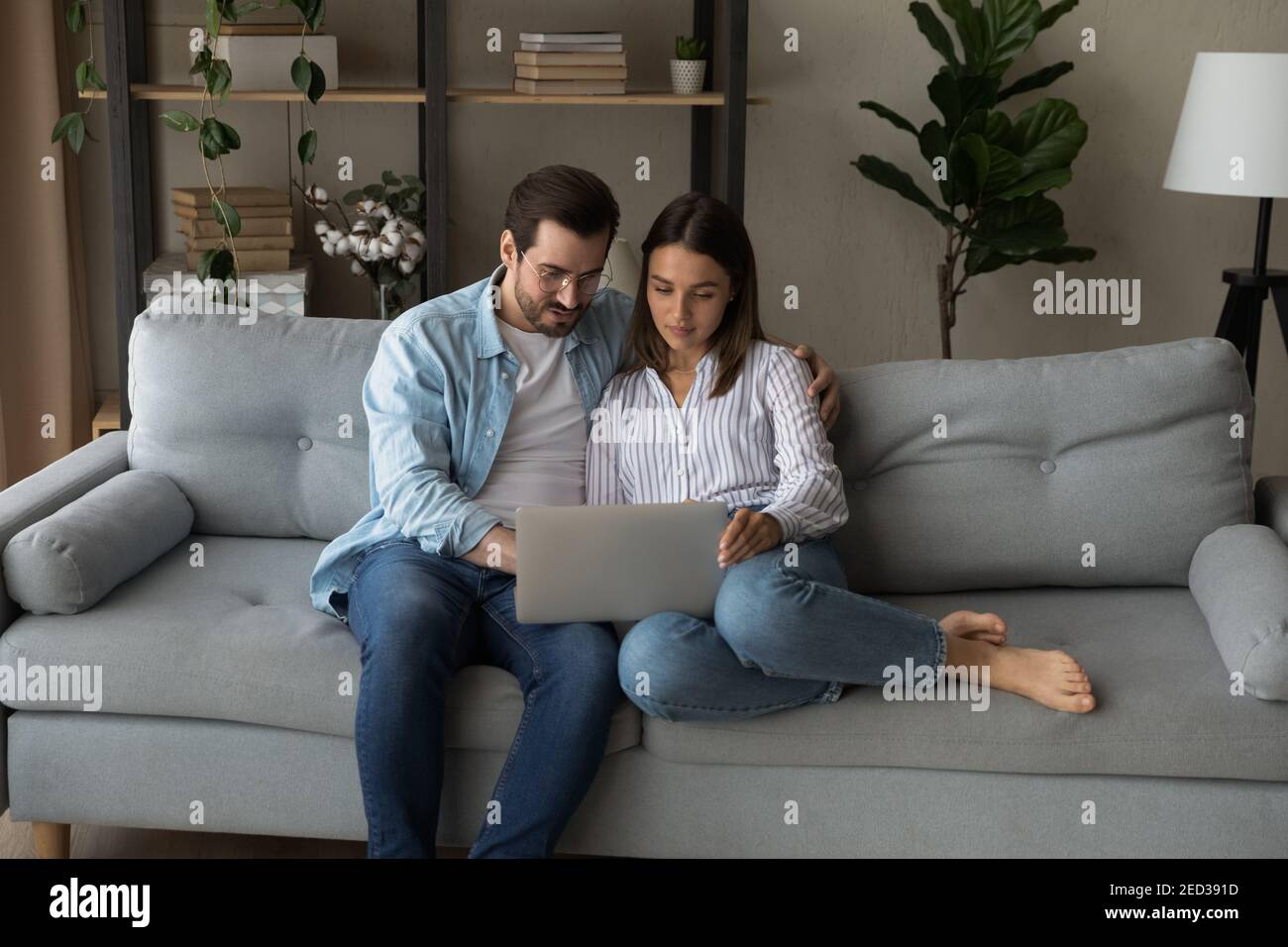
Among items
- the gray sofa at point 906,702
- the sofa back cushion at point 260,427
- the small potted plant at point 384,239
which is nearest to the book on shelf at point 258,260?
the small potted plant at point 384,239

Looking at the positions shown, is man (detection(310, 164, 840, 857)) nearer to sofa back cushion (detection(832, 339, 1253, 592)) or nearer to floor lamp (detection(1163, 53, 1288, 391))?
sofa back cushion (detection(832, 339, 1253, 592))

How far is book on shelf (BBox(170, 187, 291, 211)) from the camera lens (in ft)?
10.3

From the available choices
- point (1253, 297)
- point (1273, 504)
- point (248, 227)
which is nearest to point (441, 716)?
point (1273, 504)

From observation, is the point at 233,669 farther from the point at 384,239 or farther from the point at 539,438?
the point at 384,239

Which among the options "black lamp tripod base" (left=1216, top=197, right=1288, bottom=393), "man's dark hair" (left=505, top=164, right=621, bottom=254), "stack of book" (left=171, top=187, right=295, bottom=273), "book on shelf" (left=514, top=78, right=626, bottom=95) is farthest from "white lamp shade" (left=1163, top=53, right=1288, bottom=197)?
"stack of book" (left=171, top=187, right=295, bottom=273)

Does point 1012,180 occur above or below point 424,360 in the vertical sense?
above

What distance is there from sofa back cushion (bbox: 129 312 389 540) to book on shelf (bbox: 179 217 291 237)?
79cm

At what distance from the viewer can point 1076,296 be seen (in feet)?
13.2

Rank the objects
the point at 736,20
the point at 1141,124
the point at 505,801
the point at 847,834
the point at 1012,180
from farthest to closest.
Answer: the point at 1141,124 < the point at 1012,180 < the point at 736,20 < the point at 847,834 < the point at 505,801

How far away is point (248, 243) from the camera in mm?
3164

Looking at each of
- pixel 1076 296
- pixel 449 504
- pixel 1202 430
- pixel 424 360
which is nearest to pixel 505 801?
pixel 449 504

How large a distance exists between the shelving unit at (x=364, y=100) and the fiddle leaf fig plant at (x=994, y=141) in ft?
1.39

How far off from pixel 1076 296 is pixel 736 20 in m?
1.48
